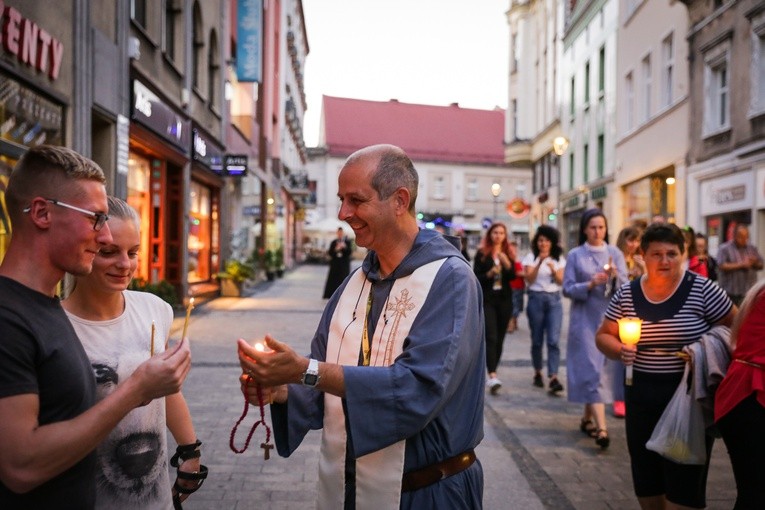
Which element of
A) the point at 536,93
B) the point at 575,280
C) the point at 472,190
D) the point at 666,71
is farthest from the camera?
the point at 472,190

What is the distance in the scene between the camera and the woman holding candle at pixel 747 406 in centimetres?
313

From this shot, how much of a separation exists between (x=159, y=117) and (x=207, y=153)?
15.5 feet

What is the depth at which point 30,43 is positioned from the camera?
7539 millimetres

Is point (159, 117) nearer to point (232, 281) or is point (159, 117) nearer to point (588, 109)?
point (232, 281)

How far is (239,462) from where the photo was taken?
17.5 feet

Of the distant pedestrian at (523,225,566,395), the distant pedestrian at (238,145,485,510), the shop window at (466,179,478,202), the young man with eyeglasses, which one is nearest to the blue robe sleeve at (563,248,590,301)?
the distant pedestrian at (523,225,566,395)

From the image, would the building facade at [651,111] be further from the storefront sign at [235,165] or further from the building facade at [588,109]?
the storefront sign at [235,165]

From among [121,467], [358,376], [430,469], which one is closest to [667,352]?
[430,469]

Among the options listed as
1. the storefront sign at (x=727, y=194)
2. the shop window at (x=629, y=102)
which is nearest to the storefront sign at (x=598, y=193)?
the shop window at (x=629, y=102)

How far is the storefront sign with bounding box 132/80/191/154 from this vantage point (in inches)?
458

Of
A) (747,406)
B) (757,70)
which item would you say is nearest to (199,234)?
(757,70)

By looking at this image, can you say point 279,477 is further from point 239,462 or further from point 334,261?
point 334,261

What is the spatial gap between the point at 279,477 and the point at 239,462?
0.46m

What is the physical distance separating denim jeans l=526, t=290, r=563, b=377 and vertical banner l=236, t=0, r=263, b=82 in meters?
15.1
